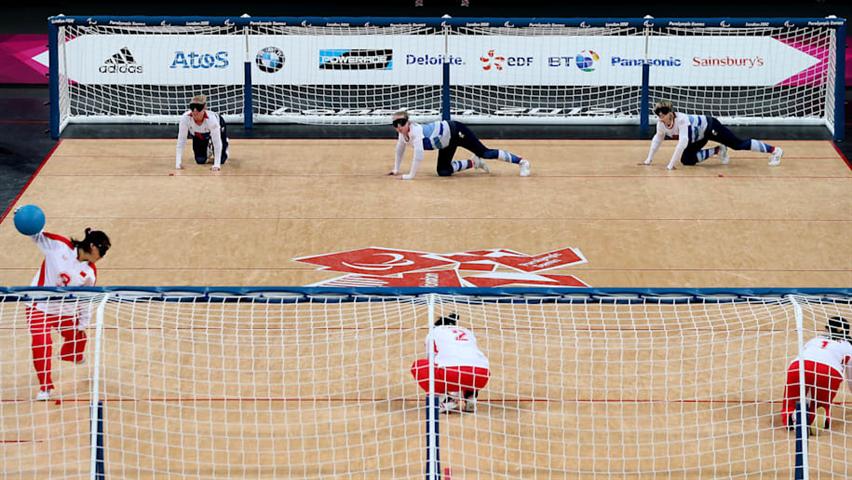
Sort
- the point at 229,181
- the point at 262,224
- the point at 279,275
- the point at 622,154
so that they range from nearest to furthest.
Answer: the point at 279,275, the point at 262,224, the point at 229,181, the point at 622,154

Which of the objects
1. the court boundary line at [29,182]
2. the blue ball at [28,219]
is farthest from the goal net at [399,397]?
the court boundary line at [29,182]

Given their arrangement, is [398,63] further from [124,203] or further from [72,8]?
[72,8]

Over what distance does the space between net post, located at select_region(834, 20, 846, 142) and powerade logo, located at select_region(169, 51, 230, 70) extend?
31.6 feet

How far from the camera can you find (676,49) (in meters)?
21.5

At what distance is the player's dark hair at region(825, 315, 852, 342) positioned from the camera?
10.6m

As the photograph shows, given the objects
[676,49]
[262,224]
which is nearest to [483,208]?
[262,224]

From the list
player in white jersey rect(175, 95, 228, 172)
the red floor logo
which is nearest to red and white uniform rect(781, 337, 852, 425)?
the red floor logo

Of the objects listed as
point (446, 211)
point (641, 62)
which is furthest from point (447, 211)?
point (641, 62)

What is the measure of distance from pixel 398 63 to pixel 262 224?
5.93 metres

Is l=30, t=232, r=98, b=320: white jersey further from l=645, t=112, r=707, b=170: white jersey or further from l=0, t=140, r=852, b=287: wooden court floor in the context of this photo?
l=645, t=112, r=707, b=170: white jersey

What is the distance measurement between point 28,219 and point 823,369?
6.43 meters

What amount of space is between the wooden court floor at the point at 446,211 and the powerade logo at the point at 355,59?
156 cm

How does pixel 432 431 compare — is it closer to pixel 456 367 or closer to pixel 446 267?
pixel 456 367

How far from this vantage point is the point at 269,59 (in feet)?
70.6
